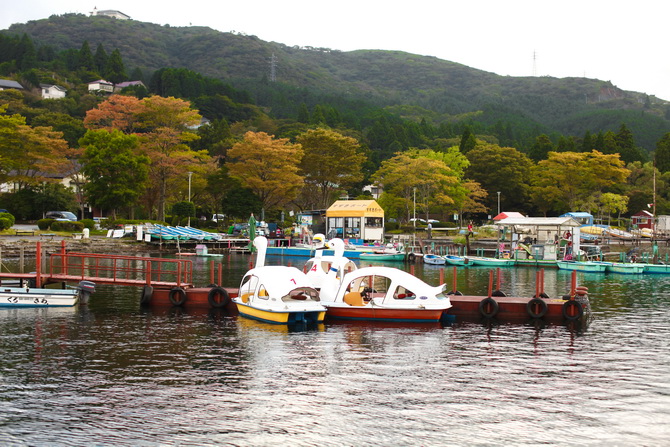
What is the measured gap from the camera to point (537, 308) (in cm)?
3006

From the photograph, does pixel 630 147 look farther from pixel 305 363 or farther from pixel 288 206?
pixel 305 363

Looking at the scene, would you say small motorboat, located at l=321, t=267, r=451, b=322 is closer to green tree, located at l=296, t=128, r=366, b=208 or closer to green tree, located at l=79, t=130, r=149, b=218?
green tree, located at l=79, t=130, r=149, b=218

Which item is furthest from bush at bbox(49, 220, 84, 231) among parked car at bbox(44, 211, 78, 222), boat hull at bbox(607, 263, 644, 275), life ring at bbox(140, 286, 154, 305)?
boat hull at bbox(607, 263, 644, 275)

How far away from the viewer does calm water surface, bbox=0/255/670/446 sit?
588 inches

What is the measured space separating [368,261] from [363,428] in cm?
5202

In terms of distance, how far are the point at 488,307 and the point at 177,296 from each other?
1613 cm

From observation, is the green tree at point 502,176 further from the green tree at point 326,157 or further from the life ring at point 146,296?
the life ring at point 146,296

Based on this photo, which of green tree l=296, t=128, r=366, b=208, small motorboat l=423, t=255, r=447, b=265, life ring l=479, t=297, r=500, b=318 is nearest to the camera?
life ring l=479, t=297, r=500, b=318

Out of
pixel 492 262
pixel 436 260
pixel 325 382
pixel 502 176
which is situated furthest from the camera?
pixel 502 176

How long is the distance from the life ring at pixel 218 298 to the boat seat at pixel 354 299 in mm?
6620

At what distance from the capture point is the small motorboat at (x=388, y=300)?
94.2ft

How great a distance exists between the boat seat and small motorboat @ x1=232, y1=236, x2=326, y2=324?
1.47 metres

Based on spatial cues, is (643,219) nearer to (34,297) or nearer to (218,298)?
(218,298)

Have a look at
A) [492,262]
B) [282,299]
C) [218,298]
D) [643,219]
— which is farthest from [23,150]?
[643,219]
